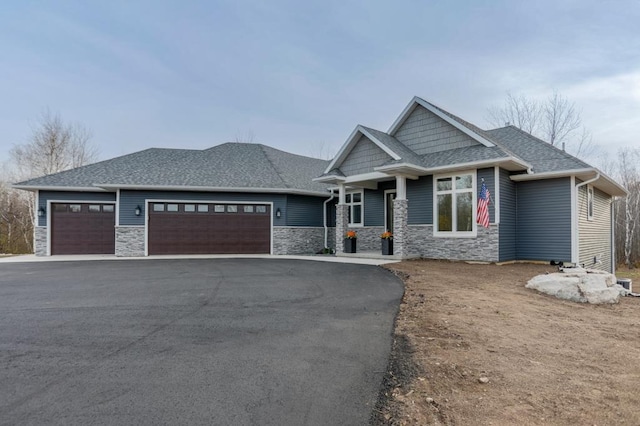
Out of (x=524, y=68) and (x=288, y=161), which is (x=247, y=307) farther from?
(x=524, y=68)

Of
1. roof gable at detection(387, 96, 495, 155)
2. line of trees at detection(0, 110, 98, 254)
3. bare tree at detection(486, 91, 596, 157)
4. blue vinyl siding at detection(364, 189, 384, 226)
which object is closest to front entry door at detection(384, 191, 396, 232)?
blue vinyl siding at detection(364, 189, 384, 226)

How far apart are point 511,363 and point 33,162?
32.8 metres

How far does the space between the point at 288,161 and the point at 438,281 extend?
14.4 metres

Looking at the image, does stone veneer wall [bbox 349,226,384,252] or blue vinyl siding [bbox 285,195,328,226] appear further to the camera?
blue vinyl siding [bbox 285,195,328,226]

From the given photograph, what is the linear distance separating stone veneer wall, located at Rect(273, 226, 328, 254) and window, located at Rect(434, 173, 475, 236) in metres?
6.60

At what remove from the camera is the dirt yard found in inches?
96.4

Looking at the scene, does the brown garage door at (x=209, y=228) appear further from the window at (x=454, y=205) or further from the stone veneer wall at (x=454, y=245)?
the window at (x=454, y=205)

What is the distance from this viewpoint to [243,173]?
57.5 ft

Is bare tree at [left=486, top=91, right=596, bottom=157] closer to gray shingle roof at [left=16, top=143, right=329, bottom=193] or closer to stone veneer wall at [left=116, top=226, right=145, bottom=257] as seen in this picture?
gray shingle roof at [left=16, top=143, right=329, bottom=193]

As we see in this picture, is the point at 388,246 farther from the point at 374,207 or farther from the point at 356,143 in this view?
the point at 356,143

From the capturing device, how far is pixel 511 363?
11.0 feet

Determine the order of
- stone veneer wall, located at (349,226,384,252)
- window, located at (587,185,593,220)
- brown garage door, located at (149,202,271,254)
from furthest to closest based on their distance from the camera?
1. brown garage door, located at (149,202,271,254)
2. stone veneer wall, located at (349,226,384,252)
3. window, located at (587,185,593,220)

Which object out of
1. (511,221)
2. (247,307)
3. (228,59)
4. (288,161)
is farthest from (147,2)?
(511,221)

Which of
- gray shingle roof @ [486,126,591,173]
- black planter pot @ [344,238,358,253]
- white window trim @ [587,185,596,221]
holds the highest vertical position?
gray shingle roof @ [486,126,591,173]
